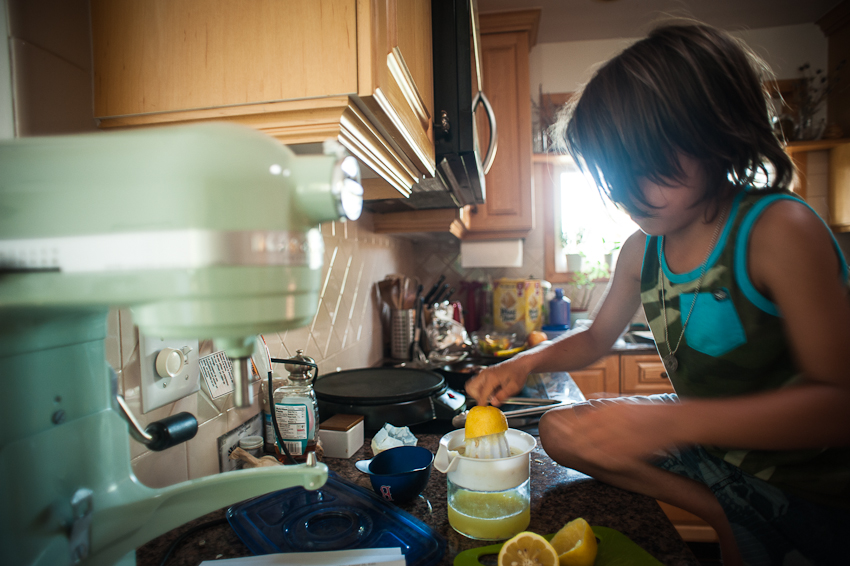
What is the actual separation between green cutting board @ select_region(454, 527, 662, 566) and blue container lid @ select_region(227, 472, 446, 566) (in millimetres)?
35

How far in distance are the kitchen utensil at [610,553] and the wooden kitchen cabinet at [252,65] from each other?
0.51 metres

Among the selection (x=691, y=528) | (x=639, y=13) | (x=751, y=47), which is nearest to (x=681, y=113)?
(x=691, y=528)

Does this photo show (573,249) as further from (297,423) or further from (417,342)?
(297,423)

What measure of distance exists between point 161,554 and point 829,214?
11.5 feet

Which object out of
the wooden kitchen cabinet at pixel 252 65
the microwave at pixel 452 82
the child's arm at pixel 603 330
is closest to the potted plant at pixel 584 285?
the child's arm at pixel 603 330

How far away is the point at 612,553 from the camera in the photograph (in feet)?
1.83

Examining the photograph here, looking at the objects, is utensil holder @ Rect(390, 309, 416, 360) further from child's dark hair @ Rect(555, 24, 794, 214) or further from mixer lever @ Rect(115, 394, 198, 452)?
mixer lever @ Rect(115, 394, 198, 452)

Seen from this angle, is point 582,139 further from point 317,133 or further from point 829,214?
point 829,214

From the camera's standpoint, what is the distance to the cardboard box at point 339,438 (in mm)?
859

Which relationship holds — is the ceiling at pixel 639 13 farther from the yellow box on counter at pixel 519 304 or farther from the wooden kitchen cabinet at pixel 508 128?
the yellow box on counter at pixel 519 304

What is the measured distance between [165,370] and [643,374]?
6.85 feet

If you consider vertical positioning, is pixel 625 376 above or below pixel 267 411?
below

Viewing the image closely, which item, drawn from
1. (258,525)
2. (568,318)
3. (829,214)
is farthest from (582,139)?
(829,214)

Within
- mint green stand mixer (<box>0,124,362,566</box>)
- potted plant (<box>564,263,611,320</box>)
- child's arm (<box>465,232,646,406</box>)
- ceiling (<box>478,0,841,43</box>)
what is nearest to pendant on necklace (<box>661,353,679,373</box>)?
child's arm (<box>465,232,646,406</box>)
